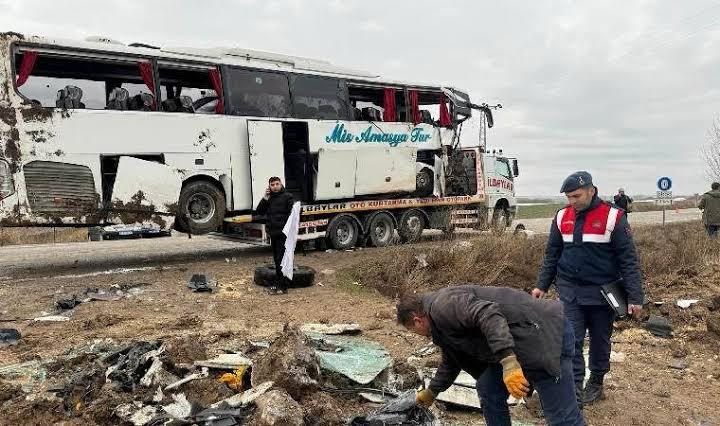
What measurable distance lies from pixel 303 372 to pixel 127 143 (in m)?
6.47

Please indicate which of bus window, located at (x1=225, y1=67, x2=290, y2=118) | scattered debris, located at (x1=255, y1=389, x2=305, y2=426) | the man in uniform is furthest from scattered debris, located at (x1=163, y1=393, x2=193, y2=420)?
bus window, located at (x1=225, y1=67, x2=290, y2=118)

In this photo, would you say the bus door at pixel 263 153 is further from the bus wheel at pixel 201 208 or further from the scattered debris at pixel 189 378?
the scattered debris at pixel 189 378

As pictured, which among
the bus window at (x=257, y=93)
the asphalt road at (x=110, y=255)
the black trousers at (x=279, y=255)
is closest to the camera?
the black trousers at (x=279, y=255)

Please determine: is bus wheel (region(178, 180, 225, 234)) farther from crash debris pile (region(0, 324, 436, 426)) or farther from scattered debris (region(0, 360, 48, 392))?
scattered debris (region(0, 360, 48, 392))

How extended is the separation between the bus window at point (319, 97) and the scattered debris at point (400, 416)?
8.67m

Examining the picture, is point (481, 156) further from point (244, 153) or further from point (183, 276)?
point (183, 276)

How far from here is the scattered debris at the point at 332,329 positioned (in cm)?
680

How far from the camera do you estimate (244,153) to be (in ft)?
37.3

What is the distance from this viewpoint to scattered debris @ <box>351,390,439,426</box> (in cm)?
406

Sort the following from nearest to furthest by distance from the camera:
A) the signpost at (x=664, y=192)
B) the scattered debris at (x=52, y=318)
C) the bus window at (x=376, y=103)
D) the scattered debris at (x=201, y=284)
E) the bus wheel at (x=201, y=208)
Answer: the scattered debris at (x=52, y=318)
the scattered debris at (x=201, y=284)
the bus wheel at (x=201, y=208)
the bus window at (x=376, y=103)
the signpost at (x=664, y=192)

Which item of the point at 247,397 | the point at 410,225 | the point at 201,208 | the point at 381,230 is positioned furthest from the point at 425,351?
the point at 410,225

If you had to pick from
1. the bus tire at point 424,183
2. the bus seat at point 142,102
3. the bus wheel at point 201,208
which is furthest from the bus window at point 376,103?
the bus seat at point 142,102

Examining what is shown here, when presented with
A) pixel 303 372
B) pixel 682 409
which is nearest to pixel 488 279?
pixel 682 409

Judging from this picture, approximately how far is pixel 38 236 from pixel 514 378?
21.0m
